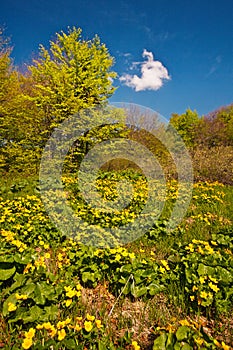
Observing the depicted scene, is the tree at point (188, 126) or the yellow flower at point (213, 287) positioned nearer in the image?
the yellow flower at point (213, 287)

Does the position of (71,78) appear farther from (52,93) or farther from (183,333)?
(183,333)

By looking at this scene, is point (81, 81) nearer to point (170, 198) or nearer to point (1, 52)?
point (1, 52)

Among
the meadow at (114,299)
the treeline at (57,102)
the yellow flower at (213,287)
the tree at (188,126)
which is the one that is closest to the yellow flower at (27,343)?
the meadow at (114,299)

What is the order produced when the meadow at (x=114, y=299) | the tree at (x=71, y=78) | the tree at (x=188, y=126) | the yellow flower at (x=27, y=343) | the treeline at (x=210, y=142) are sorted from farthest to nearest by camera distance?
1. the tree at (x=188, y=126)
2. the tree at (x=71, y=78)
3. the treeline at (x=210, y=142)
4. the meadow at (x=114, y=299)
5. the yellow flower at (x=27, y=343)

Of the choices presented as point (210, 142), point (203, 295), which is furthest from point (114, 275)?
point (210, 142)

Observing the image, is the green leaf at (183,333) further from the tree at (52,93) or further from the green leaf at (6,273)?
Answer: the tree at (52,93)

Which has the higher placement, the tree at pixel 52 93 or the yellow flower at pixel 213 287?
the tree at pixel 52 93

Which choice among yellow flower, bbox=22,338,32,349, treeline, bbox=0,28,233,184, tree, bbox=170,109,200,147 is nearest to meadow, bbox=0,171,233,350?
yellow flower, bbox=22,338,32,349

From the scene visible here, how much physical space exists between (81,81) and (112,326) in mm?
11075

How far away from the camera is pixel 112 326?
205 cm

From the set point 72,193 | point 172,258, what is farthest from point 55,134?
point 172,258


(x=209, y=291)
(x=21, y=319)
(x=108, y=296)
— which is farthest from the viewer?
(x=108, y=296)

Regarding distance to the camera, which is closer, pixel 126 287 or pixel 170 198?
pixel 126 287

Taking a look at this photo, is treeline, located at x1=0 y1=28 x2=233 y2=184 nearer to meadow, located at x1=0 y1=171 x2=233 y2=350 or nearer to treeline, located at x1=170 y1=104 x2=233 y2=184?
treeline, located at x1=170 y1=104 x2=233 y2=184
